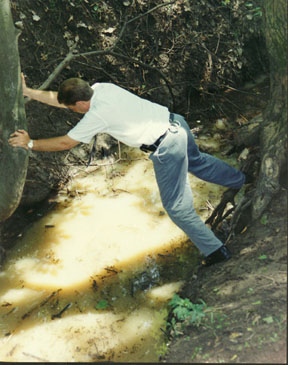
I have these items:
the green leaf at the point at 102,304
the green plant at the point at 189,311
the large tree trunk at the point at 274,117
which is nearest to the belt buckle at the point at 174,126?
the large tree trunk at the point at 274,117

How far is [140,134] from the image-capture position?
10.7ft

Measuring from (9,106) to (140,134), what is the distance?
43.3 inches

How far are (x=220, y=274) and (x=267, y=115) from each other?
1664mm

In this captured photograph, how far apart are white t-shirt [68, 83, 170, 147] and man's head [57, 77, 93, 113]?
0.07 metres

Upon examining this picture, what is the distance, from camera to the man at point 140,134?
10.2 ft

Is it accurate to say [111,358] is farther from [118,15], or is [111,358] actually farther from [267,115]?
[118,15]

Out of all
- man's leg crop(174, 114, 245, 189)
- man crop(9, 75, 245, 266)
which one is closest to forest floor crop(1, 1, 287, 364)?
man crop(9, 75, 245, 266)

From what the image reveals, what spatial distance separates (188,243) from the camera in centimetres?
429

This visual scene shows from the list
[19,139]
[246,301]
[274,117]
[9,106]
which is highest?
[9,106]

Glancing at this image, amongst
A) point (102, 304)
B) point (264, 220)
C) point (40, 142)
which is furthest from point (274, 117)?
point (102, 304)

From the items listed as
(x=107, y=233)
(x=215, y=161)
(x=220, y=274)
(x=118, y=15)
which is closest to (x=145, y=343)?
(x=220, y=274)

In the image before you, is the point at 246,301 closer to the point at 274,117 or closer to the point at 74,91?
the point at 274,117

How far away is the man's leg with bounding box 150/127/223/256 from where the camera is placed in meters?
3.32

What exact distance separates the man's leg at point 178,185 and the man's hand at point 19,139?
108cm
